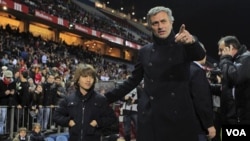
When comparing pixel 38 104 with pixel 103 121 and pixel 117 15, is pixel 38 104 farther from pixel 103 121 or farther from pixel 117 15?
pixel 117 15

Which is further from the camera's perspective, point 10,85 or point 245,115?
point 10,85

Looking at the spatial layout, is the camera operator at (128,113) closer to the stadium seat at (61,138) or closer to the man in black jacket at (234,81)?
the stadium seat at (61,138)

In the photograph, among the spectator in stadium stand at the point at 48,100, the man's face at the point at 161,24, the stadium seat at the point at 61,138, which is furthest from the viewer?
the spectator in stadium stand at the point at 48,100

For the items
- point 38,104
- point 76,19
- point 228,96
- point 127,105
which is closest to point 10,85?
point 38,104

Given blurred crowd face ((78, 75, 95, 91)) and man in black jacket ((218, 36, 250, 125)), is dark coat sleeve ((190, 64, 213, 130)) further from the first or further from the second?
blurred crowd face ((78, 75, 95, 91))

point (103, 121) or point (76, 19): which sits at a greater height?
point (76, 19)

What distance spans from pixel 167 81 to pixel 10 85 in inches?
283

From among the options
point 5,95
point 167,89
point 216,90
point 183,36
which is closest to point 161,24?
point 183,36

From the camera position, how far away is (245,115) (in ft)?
15.2

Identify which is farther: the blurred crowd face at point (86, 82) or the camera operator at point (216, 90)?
the camera operator at point (216, 90)

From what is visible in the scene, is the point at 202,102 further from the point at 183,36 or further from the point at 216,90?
the point at 216,90

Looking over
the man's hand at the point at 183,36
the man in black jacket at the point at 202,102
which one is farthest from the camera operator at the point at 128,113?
the man's hand at the point at 183,36

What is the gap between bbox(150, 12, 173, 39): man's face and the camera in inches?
131

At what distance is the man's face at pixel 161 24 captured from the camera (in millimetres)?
3338
